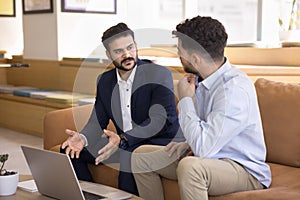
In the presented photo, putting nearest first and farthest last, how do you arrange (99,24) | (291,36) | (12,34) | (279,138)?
(279,138), (291,36), (99,24), (12,34)

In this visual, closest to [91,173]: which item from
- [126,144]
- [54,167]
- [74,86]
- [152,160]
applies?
[126,144]

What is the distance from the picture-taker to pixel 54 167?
189 cm

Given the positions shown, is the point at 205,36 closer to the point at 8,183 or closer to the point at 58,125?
the point at 8,183

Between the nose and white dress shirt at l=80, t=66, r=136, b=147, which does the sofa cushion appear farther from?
the nose

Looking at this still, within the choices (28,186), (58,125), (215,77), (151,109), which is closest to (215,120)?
(215,77)

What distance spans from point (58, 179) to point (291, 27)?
3.04m

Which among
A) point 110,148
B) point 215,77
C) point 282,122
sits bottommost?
point 110,148

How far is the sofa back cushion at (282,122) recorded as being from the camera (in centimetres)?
243

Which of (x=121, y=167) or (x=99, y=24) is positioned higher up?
(x=99, y=24)

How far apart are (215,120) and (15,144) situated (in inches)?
135

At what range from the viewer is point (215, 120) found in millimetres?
1969

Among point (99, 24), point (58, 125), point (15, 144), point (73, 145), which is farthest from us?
point (99, 24)

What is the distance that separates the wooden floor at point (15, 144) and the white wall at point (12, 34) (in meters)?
1.43

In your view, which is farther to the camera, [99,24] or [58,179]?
[99,24]
